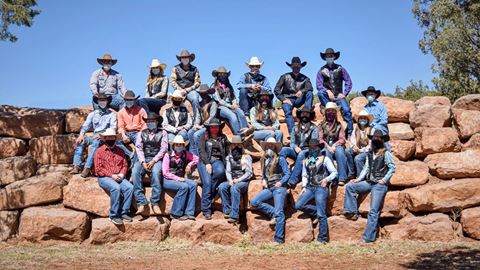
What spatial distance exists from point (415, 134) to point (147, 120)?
22.4 feet

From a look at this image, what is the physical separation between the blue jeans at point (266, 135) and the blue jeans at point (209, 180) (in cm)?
146

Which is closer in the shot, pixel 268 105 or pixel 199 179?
pixel 199 179

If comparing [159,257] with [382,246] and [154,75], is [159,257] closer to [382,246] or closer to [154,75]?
[382,246]

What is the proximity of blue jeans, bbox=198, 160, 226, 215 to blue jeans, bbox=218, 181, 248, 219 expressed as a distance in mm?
205

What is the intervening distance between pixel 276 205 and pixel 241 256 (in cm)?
150

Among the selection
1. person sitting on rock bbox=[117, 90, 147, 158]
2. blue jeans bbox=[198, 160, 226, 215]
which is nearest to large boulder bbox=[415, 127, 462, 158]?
blue jeans bbox=[198, 160, 226, 215]

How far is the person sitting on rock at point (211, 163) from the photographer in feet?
34.8

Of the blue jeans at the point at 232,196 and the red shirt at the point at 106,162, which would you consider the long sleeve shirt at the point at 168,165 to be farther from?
the red shirt at the point at 106,162

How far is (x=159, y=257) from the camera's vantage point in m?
9.14

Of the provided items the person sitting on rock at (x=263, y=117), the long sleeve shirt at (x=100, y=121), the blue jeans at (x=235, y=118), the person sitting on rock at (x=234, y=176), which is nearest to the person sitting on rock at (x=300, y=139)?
the person sitting on rock at (x=263, y=117)

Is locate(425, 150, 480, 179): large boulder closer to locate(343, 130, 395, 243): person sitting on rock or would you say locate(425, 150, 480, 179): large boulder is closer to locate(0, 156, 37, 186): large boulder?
locate(343, 130, 395, 243): person sitting on rock

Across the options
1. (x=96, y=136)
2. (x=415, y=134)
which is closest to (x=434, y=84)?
(x=415, y=134)

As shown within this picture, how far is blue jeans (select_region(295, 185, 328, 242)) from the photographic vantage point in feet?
33.1

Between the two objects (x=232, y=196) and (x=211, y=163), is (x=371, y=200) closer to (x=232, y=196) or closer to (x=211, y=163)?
(x=232, y=196)
